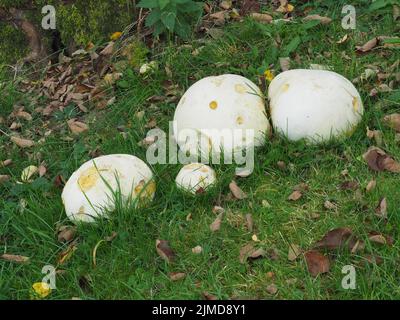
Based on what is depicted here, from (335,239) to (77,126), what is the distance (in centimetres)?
247

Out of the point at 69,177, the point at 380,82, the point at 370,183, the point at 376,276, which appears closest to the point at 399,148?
the point at 370,183

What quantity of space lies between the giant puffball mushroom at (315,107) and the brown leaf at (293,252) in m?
0.90

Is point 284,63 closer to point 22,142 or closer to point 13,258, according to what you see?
point 22,142

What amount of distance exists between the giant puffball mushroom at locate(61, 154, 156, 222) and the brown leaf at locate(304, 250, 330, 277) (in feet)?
3.74

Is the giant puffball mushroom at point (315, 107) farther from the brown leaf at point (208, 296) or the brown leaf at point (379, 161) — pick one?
the brown leaf at point (208, 296)

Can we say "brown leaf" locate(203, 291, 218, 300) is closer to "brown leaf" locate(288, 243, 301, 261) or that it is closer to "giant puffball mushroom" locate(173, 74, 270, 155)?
"brown leaf" locate(288, 243, 301, 261)

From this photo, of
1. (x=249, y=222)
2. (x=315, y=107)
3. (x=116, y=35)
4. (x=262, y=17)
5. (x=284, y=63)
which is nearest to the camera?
(x=249, y=222)

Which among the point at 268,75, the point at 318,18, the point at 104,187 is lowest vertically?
the point at 104,187

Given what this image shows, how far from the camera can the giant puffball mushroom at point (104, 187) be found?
412 cm

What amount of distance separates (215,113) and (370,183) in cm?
110

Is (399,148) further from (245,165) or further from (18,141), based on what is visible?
(18,141)

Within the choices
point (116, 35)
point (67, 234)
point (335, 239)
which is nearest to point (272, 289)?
point (335, 239)

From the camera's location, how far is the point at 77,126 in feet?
17.5

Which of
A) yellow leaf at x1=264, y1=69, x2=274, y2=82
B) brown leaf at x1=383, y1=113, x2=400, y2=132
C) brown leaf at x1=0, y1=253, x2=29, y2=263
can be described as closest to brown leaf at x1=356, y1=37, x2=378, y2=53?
yellow leaf at x1=264, y1=69, x2=274, y2=82
